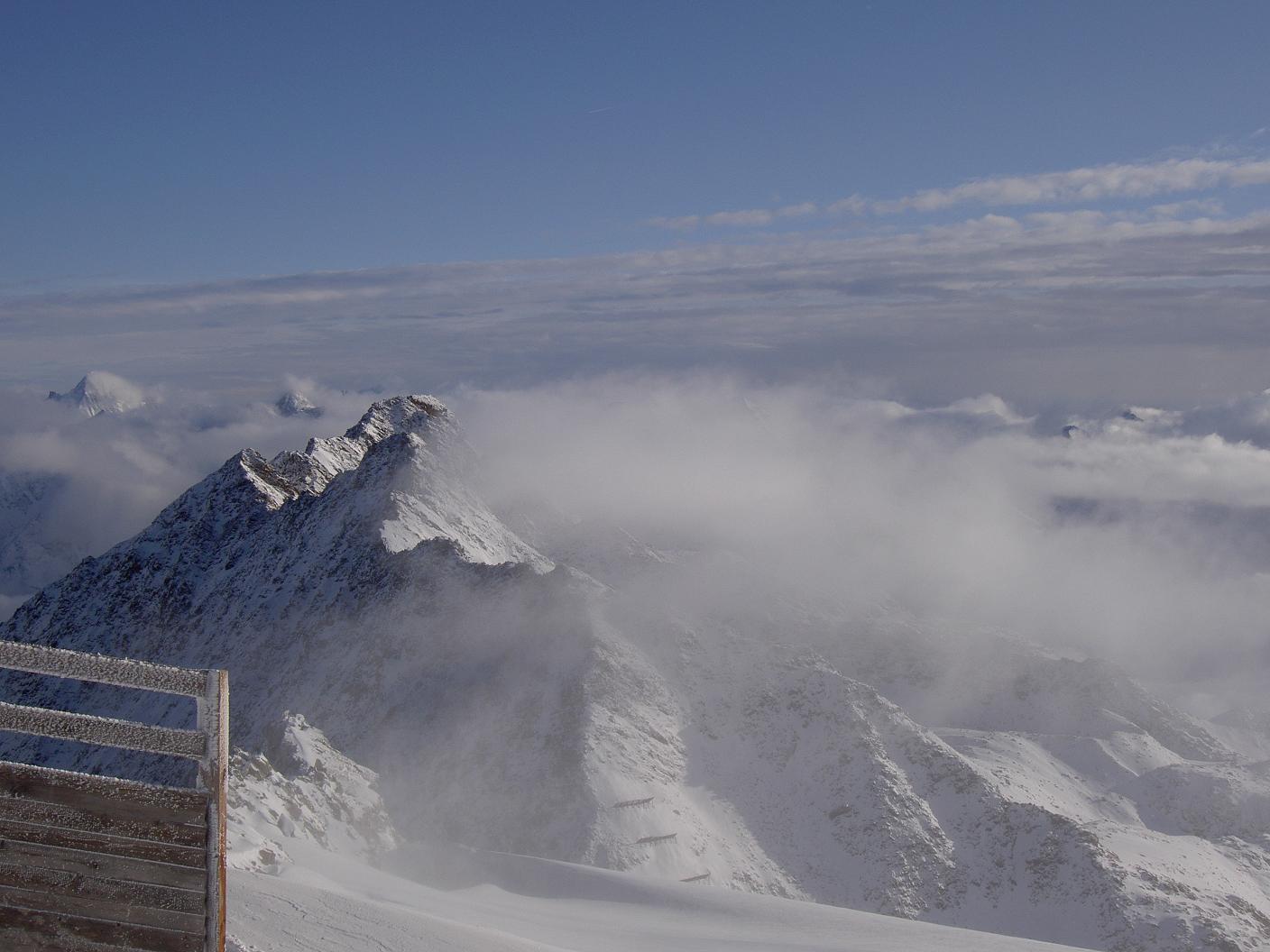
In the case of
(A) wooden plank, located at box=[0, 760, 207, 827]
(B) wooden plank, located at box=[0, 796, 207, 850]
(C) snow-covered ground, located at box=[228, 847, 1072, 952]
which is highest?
(A) wooden plank, located at box=[0, 760, 207, 827]

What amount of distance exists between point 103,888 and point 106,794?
71cm

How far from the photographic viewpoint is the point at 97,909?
7.74m

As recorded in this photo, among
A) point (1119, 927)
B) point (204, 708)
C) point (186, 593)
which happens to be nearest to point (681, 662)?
point (1119, 927)

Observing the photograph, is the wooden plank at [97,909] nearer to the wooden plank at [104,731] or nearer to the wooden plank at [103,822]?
the wooden plank at [103,822]

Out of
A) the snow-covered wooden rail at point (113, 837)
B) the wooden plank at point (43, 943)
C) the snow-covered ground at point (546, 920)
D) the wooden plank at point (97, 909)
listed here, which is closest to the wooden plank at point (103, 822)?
the snow-covered wooden rail at point (113, 837)

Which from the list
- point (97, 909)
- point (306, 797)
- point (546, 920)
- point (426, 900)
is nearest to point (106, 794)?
point (97, 909)

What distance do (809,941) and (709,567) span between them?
123 meters

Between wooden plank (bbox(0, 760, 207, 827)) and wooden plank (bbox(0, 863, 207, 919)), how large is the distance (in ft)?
1.65

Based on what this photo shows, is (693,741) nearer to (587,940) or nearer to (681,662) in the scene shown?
(681,662)

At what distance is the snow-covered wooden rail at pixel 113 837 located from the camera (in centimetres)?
768

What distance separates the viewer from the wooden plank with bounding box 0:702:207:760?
785 cm

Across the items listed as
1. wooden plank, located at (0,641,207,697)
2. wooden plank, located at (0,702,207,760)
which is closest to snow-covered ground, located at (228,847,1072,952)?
wooden plank, located at (0,702,207,760)

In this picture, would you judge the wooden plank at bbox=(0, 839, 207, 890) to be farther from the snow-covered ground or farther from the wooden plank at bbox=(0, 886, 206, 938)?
the snow-covered ground

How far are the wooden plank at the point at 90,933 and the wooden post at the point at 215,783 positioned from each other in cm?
20
